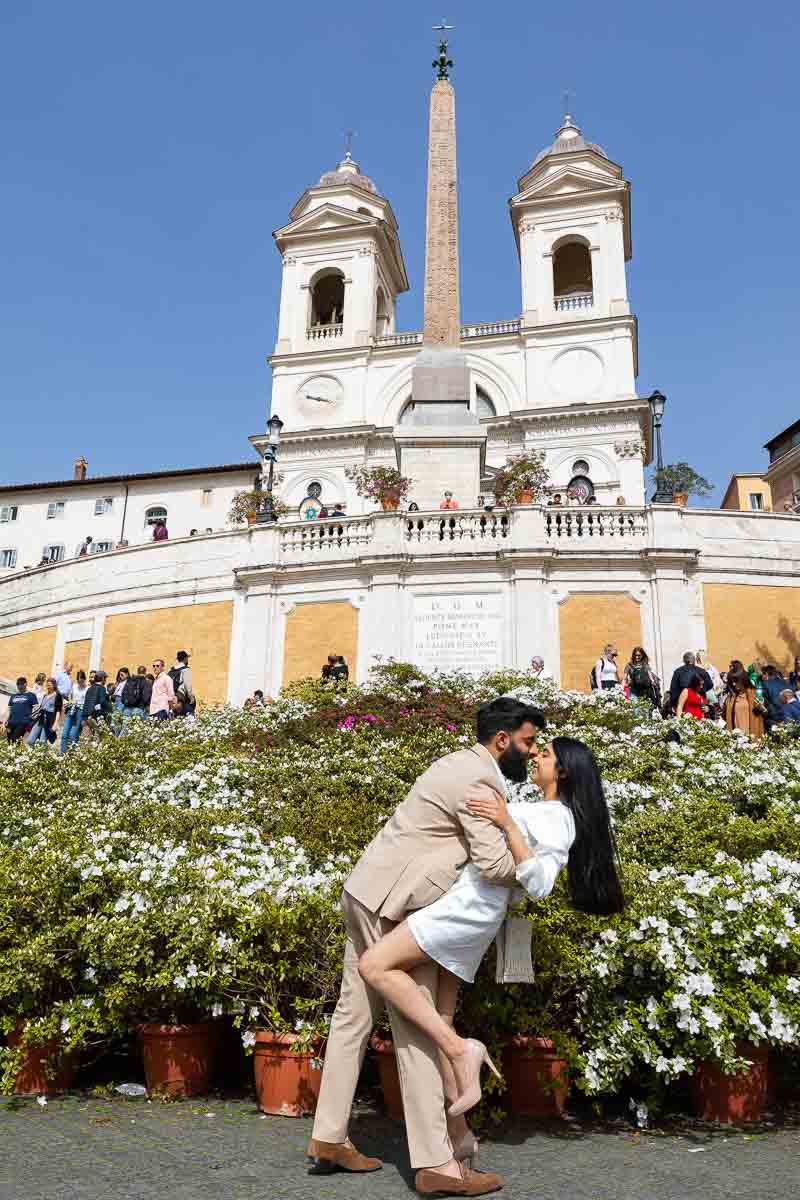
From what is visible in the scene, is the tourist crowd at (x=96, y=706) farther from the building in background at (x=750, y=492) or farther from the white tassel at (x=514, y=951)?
the building in background at (x=750, y=492)

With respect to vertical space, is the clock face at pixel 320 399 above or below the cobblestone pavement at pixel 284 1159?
above

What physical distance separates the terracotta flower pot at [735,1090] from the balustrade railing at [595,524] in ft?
49.5

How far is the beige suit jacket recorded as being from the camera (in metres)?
3.69

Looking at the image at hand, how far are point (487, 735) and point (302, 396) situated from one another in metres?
42.2

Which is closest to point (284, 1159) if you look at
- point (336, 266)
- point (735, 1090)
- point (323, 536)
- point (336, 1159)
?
point (336, 1159)

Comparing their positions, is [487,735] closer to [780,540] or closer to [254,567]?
[254,567]

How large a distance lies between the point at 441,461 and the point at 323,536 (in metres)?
3.91

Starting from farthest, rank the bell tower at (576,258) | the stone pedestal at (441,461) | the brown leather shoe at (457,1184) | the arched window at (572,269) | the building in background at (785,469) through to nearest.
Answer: the building in background at (785,469) → the arched window at (572,269) → the bell tower at (576,258) → the stone pedestal at (441,461) → the brown leather shoe at (457,1184)

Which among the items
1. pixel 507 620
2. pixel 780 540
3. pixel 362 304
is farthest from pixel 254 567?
pixel 362 304

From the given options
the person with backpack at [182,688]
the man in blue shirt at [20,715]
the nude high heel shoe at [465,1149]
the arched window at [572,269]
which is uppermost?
the arched window at [572,269]

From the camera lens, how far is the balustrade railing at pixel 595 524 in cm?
1927

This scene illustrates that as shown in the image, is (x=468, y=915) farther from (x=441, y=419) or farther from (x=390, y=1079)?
(x=441, y=419)

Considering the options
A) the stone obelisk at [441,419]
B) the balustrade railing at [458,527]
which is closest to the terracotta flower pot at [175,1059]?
Answer: the balustrade railing at [458,527]

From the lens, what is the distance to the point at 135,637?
2138cm
